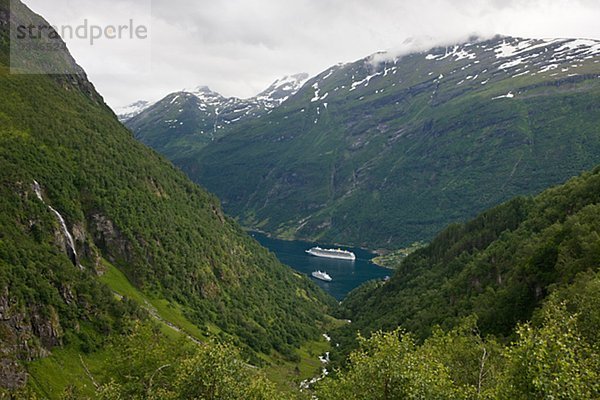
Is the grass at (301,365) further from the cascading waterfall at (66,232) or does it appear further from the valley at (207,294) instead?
the cascading waterfall at (66,232)

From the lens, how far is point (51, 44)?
18000cm

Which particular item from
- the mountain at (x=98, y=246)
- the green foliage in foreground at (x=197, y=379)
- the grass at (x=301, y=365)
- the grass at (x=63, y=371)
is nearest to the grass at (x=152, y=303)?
the mountain at (x=98, y=246)

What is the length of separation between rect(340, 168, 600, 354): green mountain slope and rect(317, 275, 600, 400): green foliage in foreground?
18452 mm

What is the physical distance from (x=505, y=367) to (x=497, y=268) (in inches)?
2801

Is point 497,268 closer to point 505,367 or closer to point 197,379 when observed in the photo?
point 505,367

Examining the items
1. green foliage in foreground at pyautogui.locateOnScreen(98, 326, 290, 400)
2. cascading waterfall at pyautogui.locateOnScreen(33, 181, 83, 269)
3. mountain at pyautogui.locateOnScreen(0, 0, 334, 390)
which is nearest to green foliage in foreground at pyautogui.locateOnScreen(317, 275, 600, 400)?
green foliage in foreground at pyautogui.locateOnScreen(98, 326, 290, 400)

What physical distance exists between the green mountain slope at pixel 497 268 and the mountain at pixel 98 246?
3422cm

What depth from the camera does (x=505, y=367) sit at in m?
34.6

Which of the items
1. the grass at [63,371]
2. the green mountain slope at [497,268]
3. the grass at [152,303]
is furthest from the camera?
the grass at [152,303]

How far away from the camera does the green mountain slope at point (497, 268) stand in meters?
68.5

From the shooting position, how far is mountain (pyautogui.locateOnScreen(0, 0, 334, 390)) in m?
69.6

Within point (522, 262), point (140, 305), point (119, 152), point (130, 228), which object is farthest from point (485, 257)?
point (119, 152)

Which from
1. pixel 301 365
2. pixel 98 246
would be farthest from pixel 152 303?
pixel 301 365

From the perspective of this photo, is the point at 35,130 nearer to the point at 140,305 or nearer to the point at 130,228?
the point at 130,228
